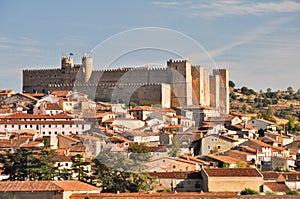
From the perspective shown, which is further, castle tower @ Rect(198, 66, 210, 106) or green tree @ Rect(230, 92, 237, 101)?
green tree @ Rect(230, 92, 237, 101)

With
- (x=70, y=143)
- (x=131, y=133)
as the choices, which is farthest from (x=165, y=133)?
(x=70, y=143)

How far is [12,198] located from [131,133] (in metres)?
11.3

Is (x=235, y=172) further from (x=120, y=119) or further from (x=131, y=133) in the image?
(x=120, y=119)

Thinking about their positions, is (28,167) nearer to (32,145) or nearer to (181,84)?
(32,145)

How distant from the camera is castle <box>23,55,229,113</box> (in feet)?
127

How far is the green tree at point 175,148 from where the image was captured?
26.7 meters

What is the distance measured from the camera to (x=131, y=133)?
30.8m

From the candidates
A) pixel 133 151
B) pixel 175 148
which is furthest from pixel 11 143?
pixel 175 148

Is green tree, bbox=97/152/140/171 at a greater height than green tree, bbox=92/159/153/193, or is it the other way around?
green tree, bbox=97/152/140/171

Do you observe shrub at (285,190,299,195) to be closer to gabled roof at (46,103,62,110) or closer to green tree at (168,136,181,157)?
green tree at (168,136,181,157)

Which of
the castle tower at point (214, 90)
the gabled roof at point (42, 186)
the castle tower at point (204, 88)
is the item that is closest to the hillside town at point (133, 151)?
the gabled roof at point (42, 186)

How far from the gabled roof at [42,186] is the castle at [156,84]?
15.6 metres

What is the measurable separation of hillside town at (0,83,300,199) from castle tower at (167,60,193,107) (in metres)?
0.88

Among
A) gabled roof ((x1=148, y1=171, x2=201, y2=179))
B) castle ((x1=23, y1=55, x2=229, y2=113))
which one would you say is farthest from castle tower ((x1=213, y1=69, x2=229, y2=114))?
gabled roof ((x1=148, y1=171, x2=201, y2=179))
